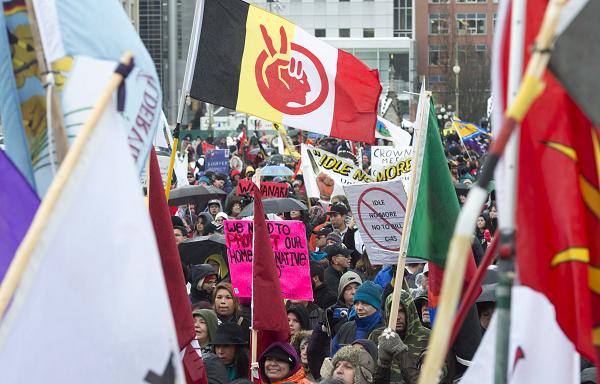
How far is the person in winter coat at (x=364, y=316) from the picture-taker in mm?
7594

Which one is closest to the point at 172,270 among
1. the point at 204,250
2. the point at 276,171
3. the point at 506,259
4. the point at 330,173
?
the point at 506,259

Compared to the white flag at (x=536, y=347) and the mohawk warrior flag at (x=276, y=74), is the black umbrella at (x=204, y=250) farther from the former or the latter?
the white flag at (x=536, y=347)

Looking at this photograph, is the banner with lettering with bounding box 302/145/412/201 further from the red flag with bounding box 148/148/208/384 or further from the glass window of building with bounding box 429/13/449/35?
the glass window of building with bounding box 429/13/449/35

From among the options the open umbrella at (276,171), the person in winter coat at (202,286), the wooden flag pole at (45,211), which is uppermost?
the wooden flag pole at (45,211)

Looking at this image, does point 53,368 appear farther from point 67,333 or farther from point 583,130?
point 583,130

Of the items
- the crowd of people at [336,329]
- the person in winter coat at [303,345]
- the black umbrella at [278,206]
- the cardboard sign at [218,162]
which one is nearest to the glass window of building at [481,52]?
the cardboard sign at [218,162]

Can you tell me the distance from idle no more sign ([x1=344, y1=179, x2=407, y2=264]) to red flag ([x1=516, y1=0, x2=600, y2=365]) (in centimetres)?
507

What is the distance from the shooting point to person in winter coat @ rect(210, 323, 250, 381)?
714 centimetres

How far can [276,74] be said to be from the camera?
28.1ft

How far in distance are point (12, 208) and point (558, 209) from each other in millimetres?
1658

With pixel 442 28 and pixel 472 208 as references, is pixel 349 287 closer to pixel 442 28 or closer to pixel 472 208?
pixel 472 208

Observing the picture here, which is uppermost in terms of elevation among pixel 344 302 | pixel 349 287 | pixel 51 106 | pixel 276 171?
pixel 51 106

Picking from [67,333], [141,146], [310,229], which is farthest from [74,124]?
[310,229]

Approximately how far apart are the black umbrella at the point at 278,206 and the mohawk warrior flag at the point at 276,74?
4292 millimetres
